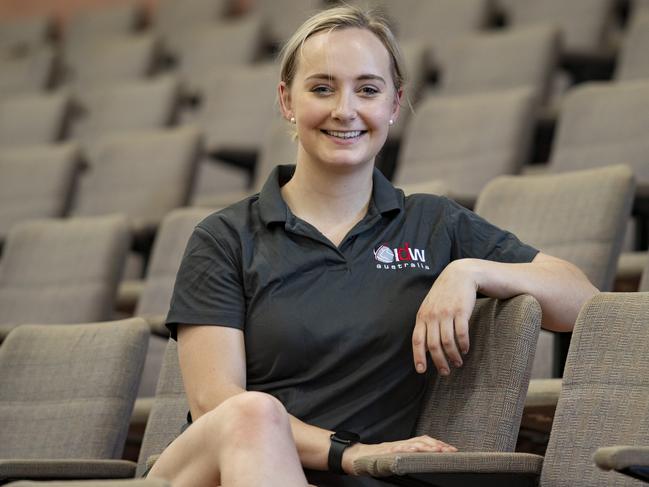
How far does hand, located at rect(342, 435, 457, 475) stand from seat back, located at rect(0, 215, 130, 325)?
0.92 meters

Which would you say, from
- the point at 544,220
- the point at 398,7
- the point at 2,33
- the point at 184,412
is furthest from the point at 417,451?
the point at 2,33

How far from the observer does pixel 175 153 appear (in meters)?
2.26

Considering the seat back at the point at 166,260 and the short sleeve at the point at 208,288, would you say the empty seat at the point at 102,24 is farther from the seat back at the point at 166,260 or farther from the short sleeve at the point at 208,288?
the short sleeve at the point at 208,288

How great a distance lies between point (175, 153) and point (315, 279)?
126 cm

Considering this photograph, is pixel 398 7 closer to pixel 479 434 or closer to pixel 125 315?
pixel 125 315

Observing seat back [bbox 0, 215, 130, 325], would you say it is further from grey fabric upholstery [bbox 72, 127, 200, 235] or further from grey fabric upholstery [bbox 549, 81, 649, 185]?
grey fabric upholstery [bbox 549, 81, 649, 185]

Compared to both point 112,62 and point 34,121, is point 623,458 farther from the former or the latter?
point 112,62

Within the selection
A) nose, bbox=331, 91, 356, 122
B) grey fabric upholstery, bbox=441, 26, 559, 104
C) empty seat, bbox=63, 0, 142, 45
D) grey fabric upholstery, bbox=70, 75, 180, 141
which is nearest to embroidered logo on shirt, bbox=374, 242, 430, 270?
nose, bbox=331, 91, 356, 122

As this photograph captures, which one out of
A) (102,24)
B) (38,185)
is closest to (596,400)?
(38,185)

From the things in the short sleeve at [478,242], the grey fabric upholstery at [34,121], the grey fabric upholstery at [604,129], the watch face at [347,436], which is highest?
the grey fabric upholstery at [34,121]

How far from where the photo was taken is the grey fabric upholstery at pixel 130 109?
2.77 m

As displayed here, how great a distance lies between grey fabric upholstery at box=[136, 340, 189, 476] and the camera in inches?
49.2

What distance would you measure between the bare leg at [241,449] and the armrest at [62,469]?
20 cm

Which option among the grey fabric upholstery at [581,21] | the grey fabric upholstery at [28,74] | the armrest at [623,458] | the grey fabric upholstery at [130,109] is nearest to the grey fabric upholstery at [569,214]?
the armrest at [623,458]
